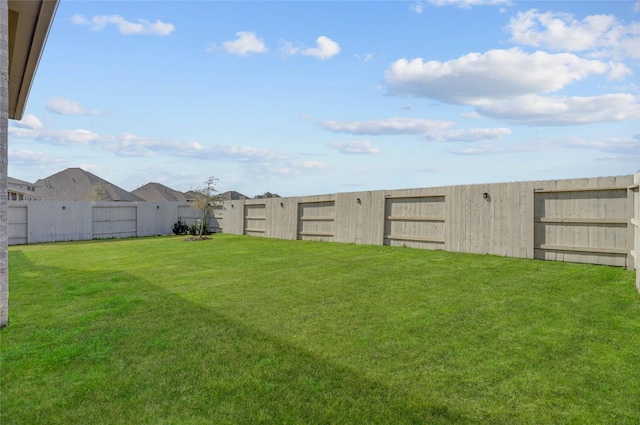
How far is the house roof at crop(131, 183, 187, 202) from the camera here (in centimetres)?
4750

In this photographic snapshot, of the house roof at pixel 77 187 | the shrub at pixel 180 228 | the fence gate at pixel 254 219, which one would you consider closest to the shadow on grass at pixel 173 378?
the fence gate at pixel 254 219

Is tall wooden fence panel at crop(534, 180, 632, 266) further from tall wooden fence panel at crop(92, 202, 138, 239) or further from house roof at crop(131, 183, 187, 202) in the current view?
house roof at crop(131, 183, 187, 202)

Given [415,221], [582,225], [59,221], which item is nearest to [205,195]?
[59,221]

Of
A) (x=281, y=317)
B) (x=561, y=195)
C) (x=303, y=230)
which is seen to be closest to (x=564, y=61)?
(x=561, y=195)

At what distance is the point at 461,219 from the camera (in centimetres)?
970

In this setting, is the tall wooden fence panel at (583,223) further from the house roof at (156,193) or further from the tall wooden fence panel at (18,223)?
the house roof at (156,193)

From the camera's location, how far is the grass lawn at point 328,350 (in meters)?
2.45

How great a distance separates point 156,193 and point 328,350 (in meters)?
50.2

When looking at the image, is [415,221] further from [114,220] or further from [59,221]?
[59,221]

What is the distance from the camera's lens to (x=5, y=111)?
3.96 metres

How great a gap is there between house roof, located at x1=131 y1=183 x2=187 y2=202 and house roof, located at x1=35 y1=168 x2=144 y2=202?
95.3 inches

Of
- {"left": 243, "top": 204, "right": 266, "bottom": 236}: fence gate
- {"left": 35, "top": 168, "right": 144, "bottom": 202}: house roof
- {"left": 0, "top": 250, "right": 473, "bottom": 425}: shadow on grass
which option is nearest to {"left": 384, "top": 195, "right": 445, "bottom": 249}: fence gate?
{"left": 0, "top": 250, "right": 473, "bottom": 425}: shadow on grass

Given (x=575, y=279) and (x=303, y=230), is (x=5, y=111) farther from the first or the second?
(x=303, y=230)

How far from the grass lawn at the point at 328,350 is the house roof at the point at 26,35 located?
13.1 ft
